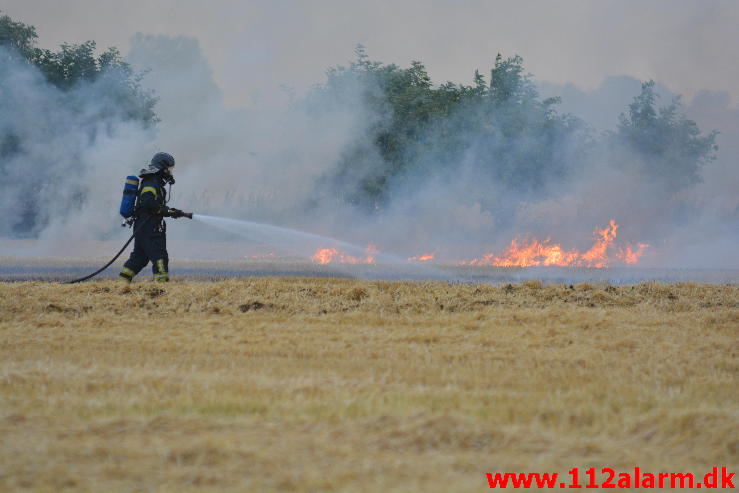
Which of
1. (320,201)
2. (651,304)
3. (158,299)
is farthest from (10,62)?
(651,304)

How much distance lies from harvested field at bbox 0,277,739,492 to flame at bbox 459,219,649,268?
20583mm

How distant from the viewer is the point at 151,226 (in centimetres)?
1166

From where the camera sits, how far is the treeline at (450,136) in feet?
99.2

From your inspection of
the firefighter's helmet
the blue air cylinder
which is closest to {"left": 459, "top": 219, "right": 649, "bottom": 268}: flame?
the firefighter's helmet

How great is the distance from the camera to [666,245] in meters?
34.5

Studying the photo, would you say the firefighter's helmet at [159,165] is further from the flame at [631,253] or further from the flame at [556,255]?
the flame at [631,253]

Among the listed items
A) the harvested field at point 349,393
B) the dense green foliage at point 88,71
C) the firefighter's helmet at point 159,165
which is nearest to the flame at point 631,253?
the dense green foliage at point 88,71

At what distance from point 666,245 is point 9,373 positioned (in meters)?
32.4

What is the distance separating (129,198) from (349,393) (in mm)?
7448

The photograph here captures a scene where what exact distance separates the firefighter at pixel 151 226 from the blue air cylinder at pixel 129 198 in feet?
0.31

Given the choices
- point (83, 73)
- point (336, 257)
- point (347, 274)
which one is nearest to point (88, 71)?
point (83, 73)

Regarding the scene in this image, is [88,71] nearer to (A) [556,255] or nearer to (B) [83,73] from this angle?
(B) [83,73]

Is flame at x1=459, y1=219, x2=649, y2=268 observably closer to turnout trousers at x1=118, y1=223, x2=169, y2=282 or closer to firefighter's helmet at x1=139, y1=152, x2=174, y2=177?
firefighter's helmet at x1=139, y1=152, x2=174, y2=177

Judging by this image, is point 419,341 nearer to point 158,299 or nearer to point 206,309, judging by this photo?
point 206,309
